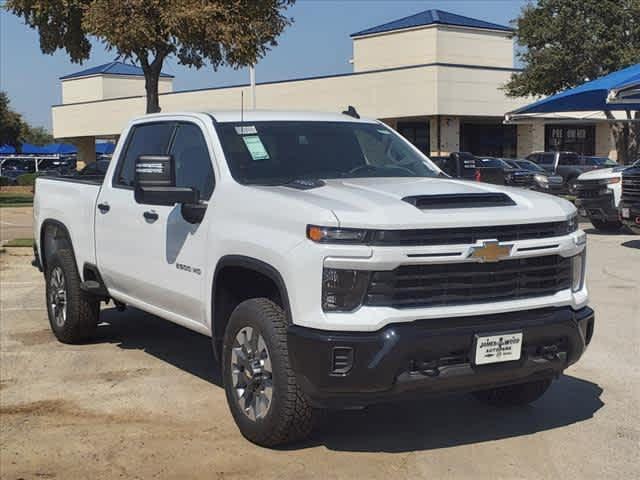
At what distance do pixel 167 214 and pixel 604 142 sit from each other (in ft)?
160

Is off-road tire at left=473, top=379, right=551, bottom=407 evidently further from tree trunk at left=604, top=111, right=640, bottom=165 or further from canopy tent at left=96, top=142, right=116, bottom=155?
canopy tent at left=96, top=142, right=116, bottom=155

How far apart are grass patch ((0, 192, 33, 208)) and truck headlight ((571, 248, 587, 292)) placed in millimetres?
27108

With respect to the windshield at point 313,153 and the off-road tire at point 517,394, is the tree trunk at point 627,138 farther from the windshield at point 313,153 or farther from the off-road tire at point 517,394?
the off-road tire at point 517,394

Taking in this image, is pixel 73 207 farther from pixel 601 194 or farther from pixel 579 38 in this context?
pixel 579 38

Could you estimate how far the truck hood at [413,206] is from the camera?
4.40 metres

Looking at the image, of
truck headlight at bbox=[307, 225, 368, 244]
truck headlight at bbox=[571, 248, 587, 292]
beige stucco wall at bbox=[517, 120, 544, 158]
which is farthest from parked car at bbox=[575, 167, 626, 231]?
beige stucco wall at bbox=[517, 120, 544, 158]

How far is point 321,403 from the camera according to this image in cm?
451

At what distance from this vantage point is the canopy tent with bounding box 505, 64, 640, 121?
19266 millimetres

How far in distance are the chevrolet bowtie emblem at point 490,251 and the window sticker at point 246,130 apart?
1935 millimetres

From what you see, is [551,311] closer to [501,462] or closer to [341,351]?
[501,462]

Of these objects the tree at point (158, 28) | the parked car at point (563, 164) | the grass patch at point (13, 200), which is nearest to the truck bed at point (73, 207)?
the tree at point (158, 28)

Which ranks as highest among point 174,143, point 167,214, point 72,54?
point 72,54

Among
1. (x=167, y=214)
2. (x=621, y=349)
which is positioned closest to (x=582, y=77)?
(x=621, y=349)

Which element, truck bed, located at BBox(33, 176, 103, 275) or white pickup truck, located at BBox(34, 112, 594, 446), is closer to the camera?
white pickup truck, located at BBox(34, 112, 594, 446)
